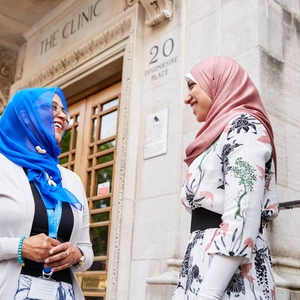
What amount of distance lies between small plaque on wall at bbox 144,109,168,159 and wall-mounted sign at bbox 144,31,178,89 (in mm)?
375

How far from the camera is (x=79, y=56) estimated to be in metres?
6.07

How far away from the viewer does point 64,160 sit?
21.3ft

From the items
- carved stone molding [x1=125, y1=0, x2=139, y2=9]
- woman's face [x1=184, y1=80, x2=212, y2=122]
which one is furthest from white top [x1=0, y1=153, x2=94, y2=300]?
carved stone molding [x1=125, y1=0, x2=139, y2=9]

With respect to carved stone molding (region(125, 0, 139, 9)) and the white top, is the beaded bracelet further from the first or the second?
carved stone molding (region(125, 0, 139, 9))

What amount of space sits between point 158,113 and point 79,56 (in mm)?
1931

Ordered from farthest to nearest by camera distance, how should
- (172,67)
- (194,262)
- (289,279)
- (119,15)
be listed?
(119,15) < (172,67) < (289,279) < (194,262)

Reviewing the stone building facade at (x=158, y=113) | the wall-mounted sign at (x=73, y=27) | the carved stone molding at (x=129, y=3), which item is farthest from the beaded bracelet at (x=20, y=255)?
the wall-mounted sign at (x=73, y=27)

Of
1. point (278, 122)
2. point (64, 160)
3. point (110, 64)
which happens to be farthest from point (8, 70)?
point (278, 122)

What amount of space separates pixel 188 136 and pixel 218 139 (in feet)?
7.25

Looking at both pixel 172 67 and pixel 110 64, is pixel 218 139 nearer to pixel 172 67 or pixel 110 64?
pixel 172 67

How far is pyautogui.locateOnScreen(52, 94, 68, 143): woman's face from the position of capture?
266 cm

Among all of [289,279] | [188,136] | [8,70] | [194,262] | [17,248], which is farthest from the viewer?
[8,70]

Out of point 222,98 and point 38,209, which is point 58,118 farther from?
point 222,98

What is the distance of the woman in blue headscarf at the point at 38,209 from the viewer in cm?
214
